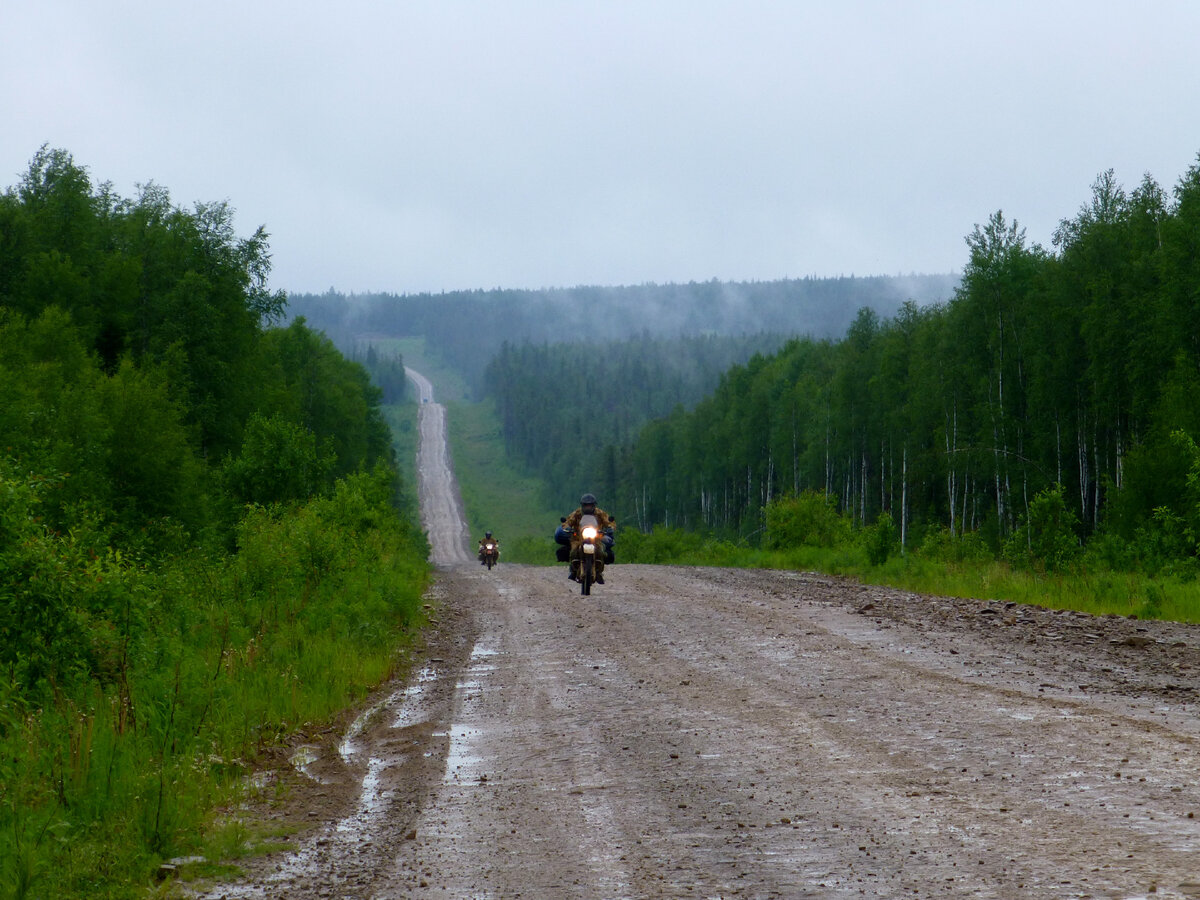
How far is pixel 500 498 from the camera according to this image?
148m

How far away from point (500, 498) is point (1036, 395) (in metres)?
111

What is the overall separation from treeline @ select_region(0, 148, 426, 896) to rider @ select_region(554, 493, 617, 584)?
3262 mm

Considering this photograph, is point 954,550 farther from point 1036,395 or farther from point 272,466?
point 272,466

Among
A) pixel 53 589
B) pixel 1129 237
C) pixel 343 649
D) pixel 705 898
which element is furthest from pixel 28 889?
pixel 1129 237

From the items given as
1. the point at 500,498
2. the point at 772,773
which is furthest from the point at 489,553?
the point at 500,498

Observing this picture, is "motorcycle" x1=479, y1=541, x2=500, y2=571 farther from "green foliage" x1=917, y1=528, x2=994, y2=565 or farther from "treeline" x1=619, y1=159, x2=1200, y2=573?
"green foliage" x1=917, y1=528, x2=994, y2=565

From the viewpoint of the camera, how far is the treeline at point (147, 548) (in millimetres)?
6555

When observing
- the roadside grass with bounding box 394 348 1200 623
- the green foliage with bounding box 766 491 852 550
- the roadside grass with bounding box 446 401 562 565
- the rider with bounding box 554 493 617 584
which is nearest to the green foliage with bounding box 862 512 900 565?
the roadside grass with bounding box 394 348 1200 623

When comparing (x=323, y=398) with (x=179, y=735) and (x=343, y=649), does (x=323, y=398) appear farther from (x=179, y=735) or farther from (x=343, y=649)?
(x=179, y=735)

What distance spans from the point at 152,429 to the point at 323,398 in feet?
114

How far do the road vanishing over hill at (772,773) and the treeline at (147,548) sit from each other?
85cm

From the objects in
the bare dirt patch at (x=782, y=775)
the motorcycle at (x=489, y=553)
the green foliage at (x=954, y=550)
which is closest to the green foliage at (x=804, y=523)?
the green foliage at (x=954, y=550)

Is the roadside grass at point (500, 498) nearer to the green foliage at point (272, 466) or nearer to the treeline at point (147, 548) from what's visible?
the treeline at point (147, 548)

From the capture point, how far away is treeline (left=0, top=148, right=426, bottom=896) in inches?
258
